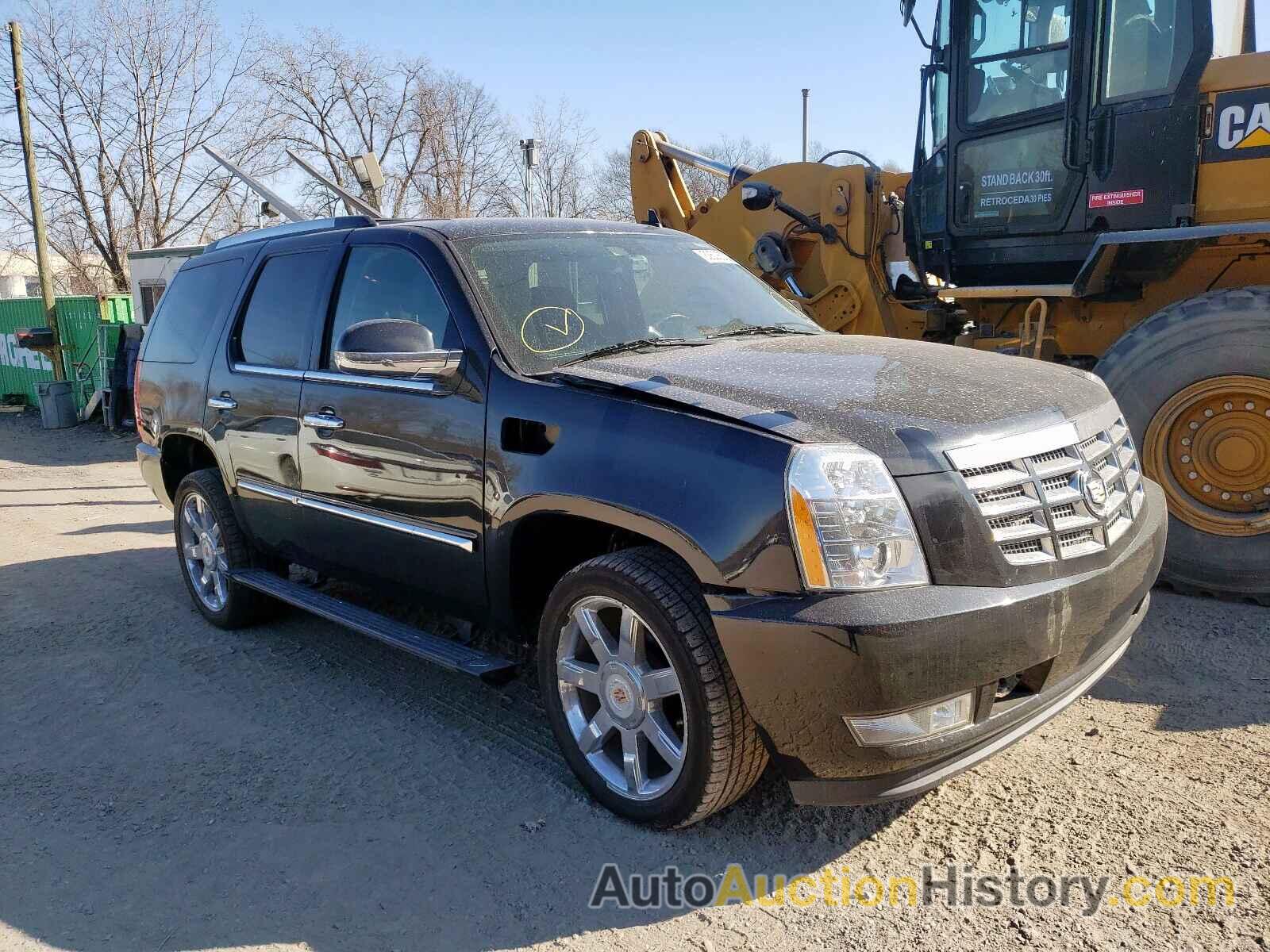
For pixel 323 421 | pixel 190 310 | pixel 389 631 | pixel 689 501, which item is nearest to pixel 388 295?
pixel 323 421

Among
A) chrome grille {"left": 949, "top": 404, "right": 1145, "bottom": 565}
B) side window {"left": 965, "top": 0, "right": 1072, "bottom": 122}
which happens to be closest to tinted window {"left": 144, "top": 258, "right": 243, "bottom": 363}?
chrome grille {"left": 949, "top": 404, "right": 1145, "bottom": 565}

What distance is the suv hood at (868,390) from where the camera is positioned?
2734mm

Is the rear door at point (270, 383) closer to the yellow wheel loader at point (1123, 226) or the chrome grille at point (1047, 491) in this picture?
the yellow wheel loader at point (1123, 226)

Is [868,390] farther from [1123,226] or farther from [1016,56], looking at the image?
[1016,56]

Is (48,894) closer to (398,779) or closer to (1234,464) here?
(398,779)

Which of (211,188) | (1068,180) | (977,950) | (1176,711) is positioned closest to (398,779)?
(977,950)

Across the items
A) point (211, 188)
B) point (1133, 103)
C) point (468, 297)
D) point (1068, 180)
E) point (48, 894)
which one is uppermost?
point (211, 188)

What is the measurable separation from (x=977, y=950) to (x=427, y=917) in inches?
57.8

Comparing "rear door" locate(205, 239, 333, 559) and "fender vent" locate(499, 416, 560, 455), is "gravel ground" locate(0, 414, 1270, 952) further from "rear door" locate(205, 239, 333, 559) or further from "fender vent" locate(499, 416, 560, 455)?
"fender vent" locate(499, 416, 560, 455)

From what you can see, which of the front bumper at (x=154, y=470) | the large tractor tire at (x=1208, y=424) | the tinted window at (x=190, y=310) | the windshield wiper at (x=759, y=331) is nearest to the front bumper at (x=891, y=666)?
the windshield wiper at (x=759, y=331)

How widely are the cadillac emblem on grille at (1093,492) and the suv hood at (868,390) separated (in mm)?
192

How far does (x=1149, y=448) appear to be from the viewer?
502cm

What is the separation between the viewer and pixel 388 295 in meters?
4.06

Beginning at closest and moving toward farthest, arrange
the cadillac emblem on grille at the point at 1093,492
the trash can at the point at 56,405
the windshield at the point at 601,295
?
1. the cadillac emblem on grille at the point at 1093,492
2. the windshield at the point at 601,295
3. the trash can at the point at 56,405
